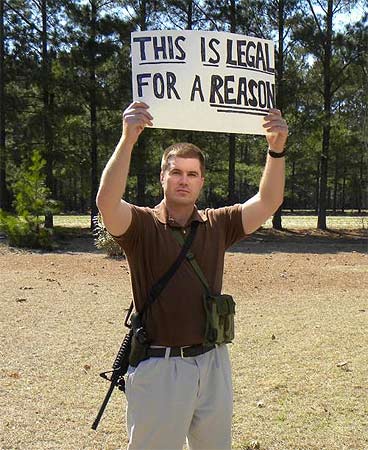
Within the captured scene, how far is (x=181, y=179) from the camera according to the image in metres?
2.45

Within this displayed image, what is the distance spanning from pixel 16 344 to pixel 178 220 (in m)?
4.36

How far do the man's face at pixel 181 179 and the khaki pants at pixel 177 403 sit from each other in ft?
2.17

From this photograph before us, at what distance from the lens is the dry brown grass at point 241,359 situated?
4.03m

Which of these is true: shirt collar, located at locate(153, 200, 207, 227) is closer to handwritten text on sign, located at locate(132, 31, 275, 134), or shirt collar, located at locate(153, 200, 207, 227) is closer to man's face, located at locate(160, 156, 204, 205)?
man's face, located at locate(160, 156, 204, 205)

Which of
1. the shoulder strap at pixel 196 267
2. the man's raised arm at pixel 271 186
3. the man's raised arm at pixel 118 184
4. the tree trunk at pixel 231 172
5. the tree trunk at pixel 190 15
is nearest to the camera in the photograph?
the man's raised arm at pixel 118 184

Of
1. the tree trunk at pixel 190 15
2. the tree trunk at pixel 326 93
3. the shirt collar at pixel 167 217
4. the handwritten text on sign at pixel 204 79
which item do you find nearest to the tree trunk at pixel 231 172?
the tree trunk at pixel 326 93

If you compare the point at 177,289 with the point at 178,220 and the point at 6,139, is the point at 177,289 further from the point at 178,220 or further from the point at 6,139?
the point at 6,139

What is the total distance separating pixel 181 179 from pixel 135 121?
0.99 ft

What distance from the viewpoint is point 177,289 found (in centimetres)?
240

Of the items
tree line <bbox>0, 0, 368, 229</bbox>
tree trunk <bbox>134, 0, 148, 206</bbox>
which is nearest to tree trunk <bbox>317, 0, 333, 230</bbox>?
tree line <bbox>0, 0, 368, 229</bbox>

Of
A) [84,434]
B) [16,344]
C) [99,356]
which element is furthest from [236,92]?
A: [16,344]

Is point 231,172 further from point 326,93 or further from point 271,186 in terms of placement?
point 271,186

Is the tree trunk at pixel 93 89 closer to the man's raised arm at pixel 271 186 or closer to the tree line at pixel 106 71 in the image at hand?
the tree line at pixel 106 71

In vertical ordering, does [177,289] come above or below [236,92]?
below
